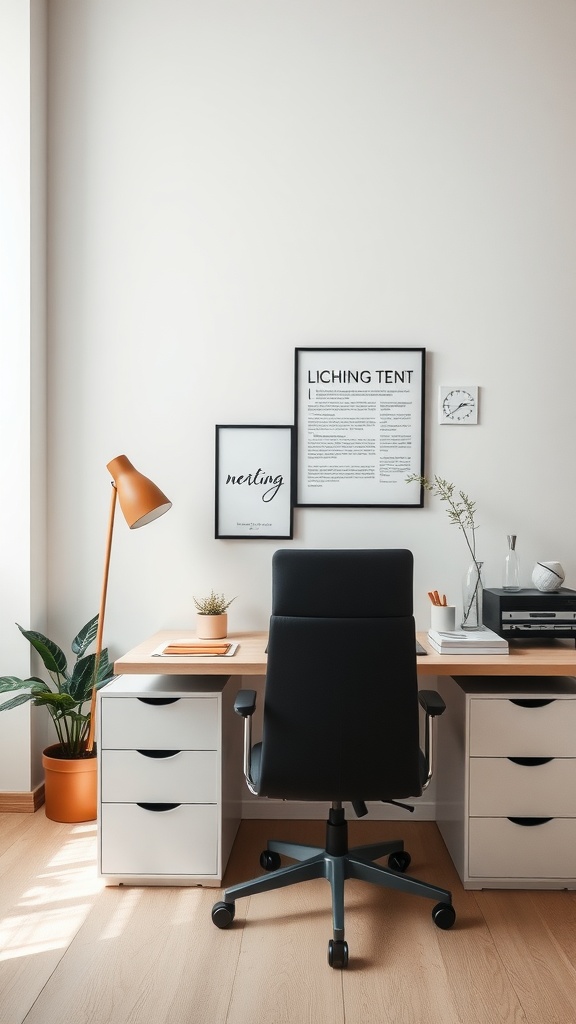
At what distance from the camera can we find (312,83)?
284 cm

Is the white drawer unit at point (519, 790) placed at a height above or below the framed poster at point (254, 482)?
below

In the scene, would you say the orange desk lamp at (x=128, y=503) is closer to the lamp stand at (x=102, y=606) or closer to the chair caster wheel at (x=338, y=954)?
the lamp stand at (x=102, y=606)

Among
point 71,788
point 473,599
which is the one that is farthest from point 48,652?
point 473,599

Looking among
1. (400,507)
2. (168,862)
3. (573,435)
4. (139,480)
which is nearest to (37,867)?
(168,862)

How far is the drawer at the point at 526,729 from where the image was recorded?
2.30 meters

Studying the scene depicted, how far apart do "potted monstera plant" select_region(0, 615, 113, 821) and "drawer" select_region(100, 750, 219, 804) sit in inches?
18.2

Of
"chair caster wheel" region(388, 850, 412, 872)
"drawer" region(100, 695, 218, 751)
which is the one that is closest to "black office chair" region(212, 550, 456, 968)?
"drawer" region(100, 695, 218, 751)

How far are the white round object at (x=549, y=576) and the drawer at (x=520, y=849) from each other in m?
0.75

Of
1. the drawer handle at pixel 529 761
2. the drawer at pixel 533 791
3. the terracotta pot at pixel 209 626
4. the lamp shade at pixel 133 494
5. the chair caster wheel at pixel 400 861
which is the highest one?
the lamp shade at pixel 133 494

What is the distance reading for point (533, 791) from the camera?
2.29 m

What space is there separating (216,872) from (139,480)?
4.24 ft

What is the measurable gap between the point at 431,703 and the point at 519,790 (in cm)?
54

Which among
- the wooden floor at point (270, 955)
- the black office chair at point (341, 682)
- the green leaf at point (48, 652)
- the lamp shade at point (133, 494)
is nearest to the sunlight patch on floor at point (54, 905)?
the wooden floor at point (270, 955)

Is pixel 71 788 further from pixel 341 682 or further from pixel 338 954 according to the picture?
pixel 341 682
